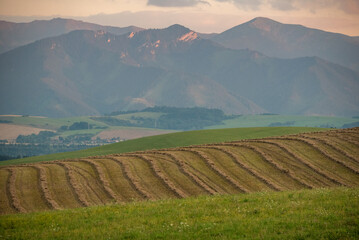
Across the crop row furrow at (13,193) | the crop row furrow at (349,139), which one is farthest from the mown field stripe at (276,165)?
the crop row furrow at (13,193)

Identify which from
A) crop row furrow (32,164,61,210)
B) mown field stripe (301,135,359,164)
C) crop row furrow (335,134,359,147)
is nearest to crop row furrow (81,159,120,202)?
crop row furrow (32,164,61,210)

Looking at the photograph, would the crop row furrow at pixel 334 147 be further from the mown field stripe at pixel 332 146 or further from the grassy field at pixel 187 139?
the grassy field at pixel 187 139

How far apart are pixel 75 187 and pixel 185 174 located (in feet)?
29.4

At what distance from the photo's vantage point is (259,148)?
5059 centimetres

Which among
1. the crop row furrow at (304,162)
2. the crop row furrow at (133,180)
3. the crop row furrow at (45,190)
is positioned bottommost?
the crop row furrow at (45,190)

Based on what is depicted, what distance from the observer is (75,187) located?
3850cm

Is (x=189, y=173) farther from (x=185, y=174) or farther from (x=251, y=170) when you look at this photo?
(x=251, y=170)

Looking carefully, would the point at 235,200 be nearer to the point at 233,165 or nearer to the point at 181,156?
the point at 233,165

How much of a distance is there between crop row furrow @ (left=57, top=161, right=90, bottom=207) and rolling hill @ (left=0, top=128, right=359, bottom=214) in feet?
0.24

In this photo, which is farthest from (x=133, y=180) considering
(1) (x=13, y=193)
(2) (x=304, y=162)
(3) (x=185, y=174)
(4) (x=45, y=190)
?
(2) (x=304, y=162)

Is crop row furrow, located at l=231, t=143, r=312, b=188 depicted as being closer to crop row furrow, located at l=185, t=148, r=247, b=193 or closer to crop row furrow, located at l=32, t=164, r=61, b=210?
crop row furrow, located at l=185, t=148, r=247, b=193

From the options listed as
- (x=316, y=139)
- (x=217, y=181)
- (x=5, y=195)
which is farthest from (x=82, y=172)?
(x=316, y=139)

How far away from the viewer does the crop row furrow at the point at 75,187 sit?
35.5 metres

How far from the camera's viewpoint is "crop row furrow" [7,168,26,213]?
34.0 metres
